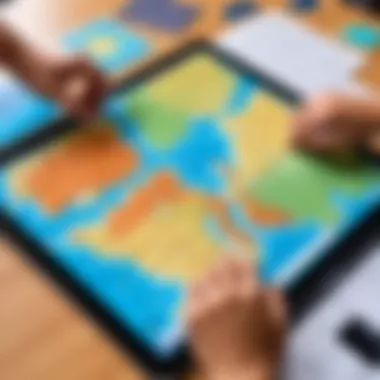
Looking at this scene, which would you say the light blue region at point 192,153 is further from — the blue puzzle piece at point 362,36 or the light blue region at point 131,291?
the blue puzzle piece at point 362,36

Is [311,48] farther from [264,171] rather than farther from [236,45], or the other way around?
[264,171]

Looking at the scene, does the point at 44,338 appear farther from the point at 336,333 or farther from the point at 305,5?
the point at 305,5

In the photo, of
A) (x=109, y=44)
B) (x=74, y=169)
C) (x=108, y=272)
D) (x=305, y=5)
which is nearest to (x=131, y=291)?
(x=108, y=272)

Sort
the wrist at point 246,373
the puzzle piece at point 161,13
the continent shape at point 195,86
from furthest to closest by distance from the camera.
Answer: the puzzle piece at point 161,13 → the continent shape at point 195,86 → the wrist at point 246,373

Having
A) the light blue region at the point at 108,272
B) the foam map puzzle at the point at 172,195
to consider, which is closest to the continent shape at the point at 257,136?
the foam map puzzle at the point at 172,195

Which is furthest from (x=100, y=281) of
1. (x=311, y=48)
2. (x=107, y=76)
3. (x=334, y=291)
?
(x=311, y=48)

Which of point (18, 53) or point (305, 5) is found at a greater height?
point (18, 53)

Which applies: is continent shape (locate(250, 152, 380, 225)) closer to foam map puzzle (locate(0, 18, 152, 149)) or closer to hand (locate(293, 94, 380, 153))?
hand (locate(293, 94, 380, 153))
